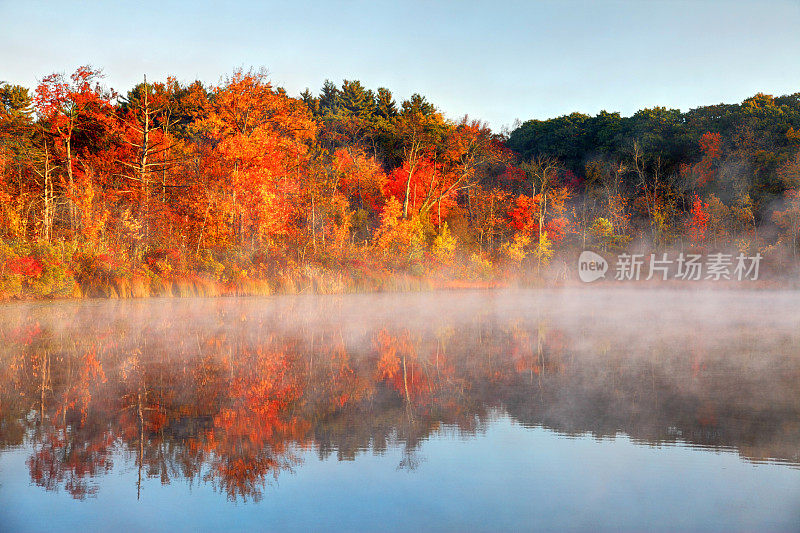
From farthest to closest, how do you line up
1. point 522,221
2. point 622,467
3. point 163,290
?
point 522,221 < point 163,290 < point 622,467

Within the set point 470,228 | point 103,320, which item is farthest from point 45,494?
point 470,228

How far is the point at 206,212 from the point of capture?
27703mm

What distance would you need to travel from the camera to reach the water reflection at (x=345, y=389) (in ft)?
17.3

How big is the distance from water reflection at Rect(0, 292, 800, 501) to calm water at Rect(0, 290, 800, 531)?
0.12ft

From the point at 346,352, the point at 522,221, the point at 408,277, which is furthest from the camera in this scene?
the point at 522,221

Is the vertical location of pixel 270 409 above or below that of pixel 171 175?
below

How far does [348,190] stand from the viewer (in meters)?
38.3

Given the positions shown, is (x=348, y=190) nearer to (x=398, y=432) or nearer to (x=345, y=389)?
(x=345, y=389)

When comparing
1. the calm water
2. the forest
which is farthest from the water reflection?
the forest

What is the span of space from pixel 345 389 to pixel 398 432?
6.35ft

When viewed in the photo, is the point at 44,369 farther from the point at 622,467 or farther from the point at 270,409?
the point at 622,467

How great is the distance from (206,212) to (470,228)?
1782 centimetres

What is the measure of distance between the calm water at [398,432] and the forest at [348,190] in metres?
13.7

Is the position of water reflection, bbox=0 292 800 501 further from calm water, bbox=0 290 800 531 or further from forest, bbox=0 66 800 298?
forest, bbox=0 66 800 298
